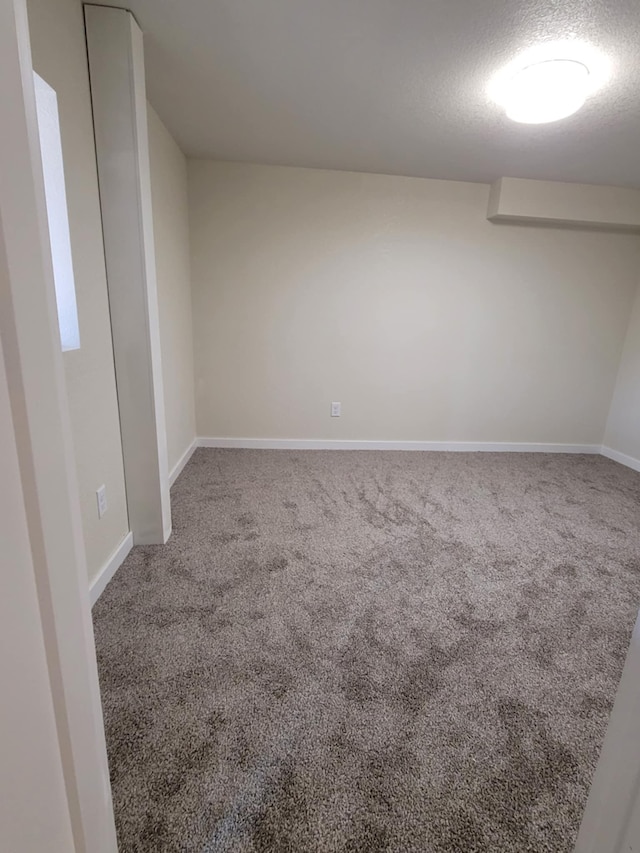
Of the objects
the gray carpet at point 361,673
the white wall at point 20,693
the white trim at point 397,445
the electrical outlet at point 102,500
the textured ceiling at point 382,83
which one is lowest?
the gray carpet at point 361,673

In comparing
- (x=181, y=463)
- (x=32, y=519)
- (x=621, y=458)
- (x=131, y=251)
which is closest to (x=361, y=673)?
(x=32, y=519)

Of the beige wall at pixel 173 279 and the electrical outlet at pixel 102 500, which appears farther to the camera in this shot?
the beige wall at pixel 173 279

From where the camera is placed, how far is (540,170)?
274cm

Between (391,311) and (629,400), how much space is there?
8.05 feet

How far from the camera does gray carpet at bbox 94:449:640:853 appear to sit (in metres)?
0.93

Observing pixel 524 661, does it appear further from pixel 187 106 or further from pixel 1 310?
pixel 187 106

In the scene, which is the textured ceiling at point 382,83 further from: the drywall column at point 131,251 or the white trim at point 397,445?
the white trim at point 397,445

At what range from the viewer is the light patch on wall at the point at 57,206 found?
128cm

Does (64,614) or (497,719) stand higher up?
(64,614)

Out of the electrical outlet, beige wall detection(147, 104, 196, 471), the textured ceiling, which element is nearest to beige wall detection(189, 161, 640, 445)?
beige wall detection(147, 104, 196, 471)

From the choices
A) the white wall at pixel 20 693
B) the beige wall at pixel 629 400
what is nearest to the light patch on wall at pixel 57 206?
the white wall at pixel 20 693

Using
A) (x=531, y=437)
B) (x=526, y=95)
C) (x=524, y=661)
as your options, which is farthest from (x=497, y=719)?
(x=531, y=437)

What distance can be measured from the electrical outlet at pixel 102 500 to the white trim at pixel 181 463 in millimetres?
968

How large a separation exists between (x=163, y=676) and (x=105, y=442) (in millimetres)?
1004
